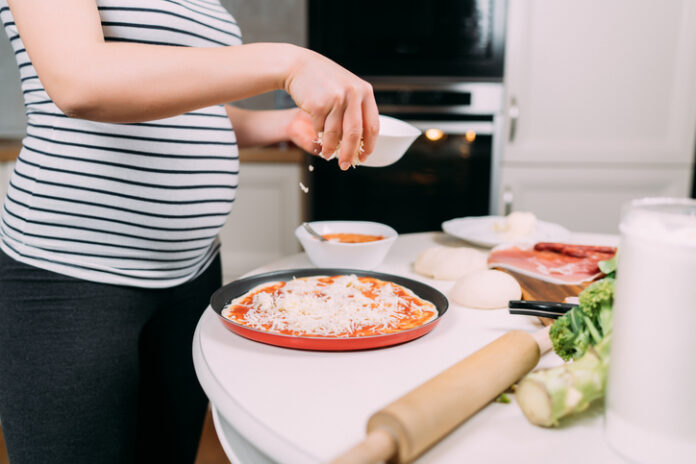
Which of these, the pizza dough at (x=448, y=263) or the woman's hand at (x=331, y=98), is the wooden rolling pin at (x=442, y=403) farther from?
the pizza dough at (x=448, y=263)

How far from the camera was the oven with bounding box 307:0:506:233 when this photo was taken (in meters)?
2.26

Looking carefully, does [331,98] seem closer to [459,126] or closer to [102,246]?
[102,246]

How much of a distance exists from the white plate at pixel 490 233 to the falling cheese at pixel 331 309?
0.44 m

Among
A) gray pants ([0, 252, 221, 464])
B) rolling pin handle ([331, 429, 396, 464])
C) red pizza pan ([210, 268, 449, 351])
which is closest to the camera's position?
rolling pin handle ([331, 429, 396, 464])

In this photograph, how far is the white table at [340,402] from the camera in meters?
0.45

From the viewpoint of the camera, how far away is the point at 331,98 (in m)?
0.59

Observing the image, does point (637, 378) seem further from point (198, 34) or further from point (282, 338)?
point (198, 34)

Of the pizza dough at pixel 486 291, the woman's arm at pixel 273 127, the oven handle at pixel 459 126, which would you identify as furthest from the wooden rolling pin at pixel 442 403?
the oven handle at pixel 459 126

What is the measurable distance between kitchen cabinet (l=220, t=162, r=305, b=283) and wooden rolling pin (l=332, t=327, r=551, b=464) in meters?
2.03

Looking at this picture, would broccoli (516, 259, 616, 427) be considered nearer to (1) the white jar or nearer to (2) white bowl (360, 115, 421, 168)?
(1) the white jar

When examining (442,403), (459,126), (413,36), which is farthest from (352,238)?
(413,36)

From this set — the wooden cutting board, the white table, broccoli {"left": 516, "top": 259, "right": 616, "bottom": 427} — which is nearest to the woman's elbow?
the white table

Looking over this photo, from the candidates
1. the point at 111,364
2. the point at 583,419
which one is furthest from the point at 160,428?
the point at 583,419

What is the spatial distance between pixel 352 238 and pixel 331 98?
473 millimetres
